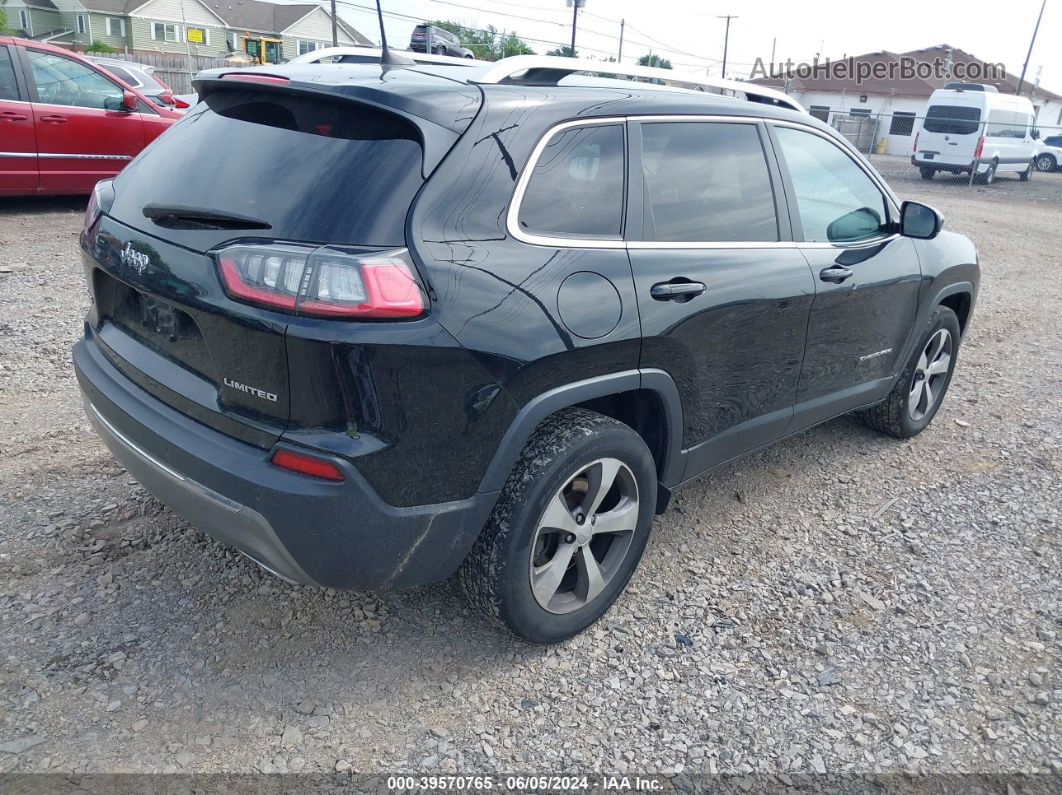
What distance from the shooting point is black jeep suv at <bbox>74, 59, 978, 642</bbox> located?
7.28 ft

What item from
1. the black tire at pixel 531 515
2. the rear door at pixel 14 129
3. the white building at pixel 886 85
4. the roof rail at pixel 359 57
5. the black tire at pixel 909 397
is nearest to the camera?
the black tire at pixel 531 515

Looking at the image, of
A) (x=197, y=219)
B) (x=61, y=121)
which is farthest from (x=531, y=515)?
(x=61, y=121)

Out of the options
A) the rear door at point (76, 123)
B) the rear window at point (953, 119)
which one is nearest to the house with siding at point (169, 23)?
the rear window at point (953, 119)

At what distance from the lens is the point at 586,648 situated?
2934mm

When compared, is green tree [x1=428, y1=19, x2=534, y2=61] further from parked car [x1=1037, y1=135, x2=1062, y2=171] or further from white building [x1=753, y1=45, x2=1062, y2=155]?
parked car [x1=1037, y1=135, x2=1062, y2=171]

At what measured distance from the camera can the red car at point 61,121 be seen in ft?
27.0

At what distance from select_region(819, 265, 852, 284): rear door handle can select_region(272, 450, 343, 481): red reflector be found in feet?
7.65

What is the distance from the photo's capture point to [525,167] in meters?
2.54

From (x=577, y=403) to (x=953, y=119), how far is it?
2681cm

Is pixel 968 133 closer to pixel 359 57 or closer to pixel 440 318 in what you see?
pixel 359 57

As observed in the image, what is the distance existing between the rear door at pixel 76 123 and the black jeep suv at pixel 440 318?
21.5 feet

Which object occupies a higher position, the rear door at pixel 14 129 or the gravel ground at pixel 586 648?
the rear door at pixel 14 129

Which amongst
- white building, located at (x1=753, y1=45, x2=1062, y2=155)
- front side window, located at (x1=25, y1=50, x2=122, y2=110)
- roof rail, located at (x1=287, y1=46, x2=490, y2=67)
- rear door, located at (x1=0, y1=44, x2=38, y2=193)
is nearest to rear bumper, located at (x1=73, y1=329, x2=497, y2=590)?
roof rail, located at (x1=287, y1=46, x2=490, y2=67)

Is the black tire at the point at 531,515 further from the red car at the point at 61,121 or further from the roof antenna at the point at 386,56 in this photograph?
the red car at the point at 61,121
